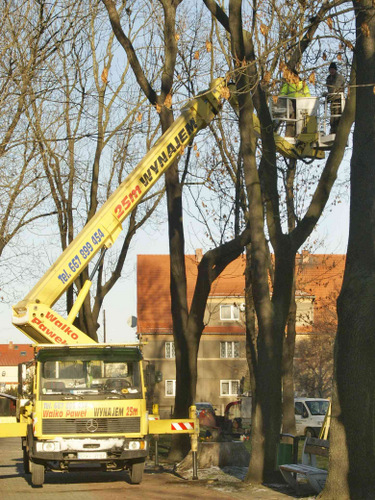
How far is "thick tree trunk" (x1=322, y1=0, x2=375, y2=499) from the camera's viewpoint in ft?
36.3

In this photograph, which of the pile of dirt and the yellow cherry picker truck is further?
the pile of dirt

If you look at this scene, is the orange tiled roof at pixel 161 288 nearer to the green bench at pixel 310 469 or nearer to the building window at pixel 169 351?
the building window at pixel 169 351

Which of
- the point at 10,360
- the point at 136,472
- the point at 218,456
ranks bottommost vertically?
the point at 136,472

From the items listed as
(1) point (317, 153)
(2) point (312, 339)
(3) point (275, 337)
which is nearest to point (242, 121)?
(1) point (317, 153)

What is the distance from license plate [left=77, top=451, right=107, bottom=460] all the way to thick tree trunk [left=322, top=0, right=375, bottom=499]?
4.84 meters

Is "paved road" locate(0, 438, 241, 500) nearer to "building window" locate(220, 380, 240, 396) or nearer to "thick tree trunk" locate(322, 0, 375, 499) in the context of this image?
"thick tree trunk" locate(322, 0, 375, 499)

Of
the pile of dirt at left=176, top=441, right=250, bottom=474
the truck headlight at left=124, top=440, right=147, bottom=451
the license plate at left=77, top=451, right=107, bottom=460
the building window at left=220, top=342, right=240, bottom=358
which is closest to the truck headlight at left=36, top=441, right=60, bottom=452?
the license plate at left=77, top=451, right=107, bottom=460

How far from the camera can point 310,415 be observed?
123 feet

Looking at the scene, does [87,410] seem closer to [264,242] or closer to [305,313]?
[264,242]

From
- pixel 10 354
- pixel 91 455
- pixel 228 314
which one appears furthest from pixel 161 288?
pixel 10 354

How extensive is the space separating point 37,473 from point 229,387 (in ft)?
165

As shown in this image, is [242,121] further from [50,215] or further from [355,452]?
[50,215]

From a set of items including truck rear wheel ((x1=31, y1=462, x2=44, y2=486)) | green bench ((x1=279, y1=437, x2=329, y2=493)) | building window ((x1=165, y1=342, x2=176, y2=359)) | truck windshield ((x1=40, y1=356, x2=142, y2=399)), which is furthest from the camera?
building window ((x1=165, y1=342, x2=176, y2=359))

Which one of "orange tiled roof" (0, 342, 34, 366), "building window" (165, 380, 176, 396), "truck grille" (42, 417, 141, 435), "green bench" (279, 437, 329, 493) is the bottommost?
"green bench" (279, 437, 329, 493)
